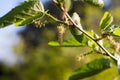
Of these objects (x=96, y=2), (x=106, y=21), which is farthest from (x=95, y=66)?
(x=96, y=2)

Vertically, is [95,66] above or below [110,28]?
below

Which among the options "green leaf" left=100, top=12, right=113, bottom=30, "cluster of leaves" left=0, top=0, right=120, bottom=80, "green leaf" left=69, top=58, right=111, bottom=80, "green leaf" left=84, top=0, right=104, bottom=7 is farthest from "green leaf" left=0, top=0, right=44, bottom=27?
"green leaf" left=69, top=58, right=111, bottom=80

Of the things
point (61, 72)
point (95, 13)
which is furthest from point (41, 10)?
point (95, 13)

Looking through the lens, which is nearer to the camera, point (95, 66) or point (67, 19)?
point (67, 19)

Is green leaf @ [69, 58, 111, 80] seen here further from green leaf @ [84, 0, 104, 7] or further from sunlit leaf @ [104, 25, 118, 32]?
green leaf @ [84, 0, 104, 7]

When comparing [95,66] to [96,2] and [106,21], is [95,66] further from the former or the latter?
[96,2]

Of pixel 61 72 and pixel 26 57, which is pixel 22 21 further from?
pixel 26 57

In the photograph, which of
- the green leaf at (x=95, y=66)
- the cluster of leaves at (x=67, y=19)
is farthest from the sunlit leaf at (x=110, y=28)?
the green leaf at (x=95, y=66)

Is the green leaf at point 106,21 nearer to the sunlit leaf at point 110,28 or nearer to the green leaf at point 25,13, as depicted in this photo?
the sunlit leaf at point 110,28
